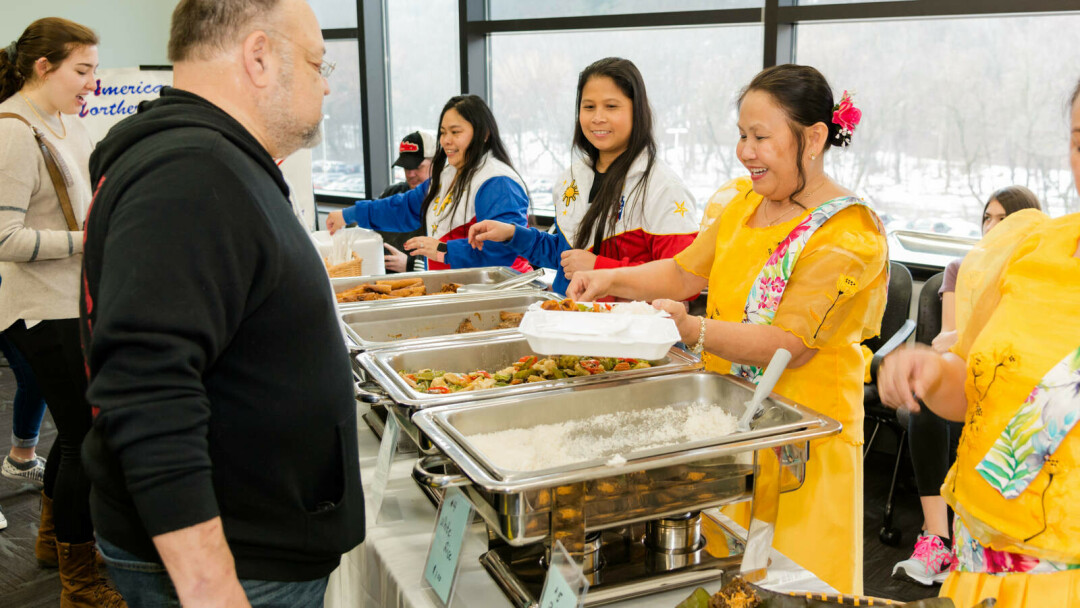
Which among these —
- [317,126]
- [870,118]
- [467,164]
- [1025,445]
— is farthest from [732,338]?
[870,118]

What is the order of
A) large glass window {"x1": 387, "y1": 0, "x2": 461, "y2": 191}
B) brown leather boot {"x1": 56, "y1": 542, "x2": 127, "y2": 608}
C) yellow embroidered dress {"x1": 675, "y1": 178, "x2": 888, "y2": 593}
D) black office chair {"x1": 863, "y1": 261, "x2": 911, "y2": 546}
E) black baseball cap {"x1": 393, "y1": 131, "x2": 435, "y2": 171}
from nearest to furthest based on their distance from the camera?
yellow embroidered dress {"x1": 675, "y1": 178, "x2": 888, "y2": 593}, brown leather boot {"x1": 56, "y1": 542, "x2": 127, "y2": 608}, black office chair {"x1": 863, "y1": 261, "x2": 911, "y2": 546}, black baseball cap {"x1": 393, "y1": 131, "x2": 435, "y2": 171}, large glass window {"x1": 387, "y1": 0, "x2": 461, "y2": 191}

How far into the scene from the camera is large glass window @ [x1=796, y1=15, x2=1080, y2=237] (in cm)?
285

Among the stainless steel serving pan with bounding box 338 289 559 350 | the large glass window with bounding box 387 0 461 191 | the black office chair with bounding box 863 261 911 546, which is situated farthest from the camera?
the large glass window with bounding box 387 0 461 191

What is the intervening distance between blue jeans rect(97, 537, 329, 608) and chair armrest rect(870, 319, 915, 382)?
7.19 feet

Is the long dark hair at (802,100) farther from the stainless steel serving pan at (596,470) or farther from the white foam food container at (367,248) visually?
the white foam food container at (367,248)

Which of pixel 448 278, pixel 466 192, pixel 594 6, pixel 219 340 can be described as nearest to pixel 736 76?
pixel 594 6

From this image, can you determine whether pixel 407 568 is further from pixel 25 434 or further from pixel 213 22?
pixel 25 434

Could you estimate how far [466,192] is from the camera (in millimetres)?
2676

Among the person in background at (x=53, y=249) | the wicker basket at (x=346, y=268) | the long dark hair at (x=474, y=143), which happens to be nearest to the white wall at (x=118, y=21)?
the person in background at (x=53, y=249)

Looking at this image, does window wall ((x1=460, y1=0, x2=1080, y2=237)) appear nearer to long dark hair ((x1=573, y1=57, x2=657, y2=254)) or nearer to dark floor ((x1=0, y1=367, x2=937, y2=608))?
dark floor ((x1=0, y1=367, x2=937, y2=608))

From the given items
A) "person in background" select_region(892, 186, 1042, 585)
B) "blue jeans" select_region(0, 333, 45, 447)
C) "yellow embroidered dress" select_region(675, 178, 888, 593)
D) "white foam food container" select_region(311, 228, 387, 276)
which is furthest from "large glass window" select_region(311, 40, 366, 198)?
"yellow embroidered dress" select_region(675, 178, 888, 593)

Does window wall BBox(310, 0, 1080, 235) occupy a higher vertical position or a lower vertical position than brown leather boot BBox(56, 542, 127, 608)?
higher

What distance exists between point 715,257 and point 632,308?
31 cm

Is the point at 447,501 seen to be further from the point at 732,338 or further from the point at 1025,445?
the point at 1025,445
